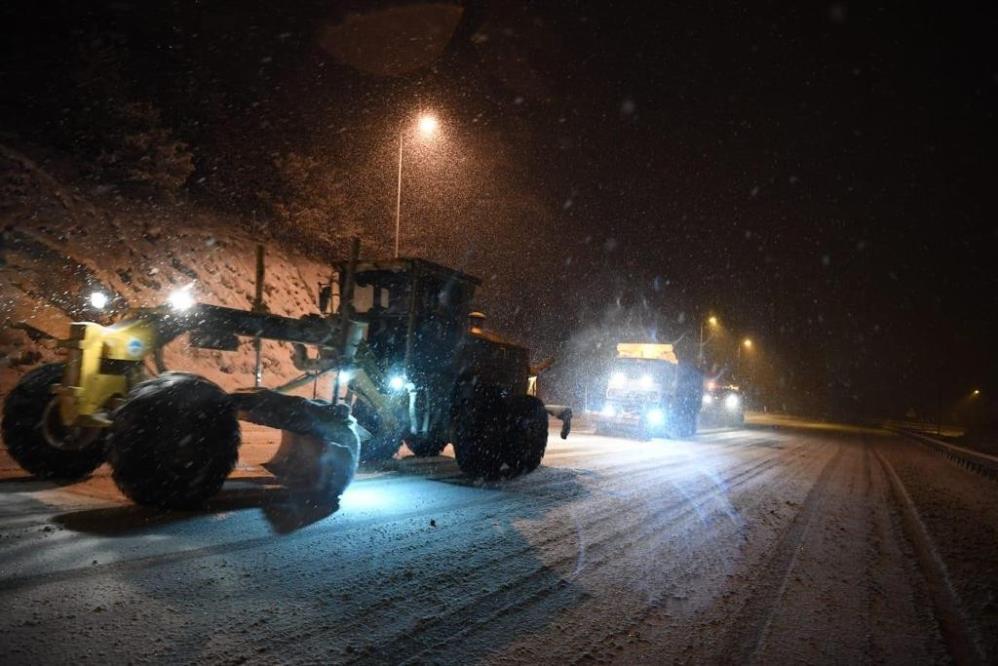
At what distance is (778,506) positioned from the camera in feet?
25.7

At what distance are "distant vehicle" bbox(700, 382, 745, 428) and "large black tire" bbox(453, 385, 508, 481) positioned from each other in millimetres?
29738

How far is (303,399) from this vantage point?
5836 millimetres

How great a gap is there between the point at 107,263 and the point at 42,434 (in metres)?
9.14

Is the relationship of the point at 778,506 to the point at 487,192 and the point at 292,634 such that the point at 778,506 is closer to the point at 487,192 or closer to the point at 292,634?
the point at 292,634

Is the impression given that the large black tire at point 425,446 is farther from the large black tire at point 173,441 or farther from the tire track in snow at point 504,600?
the large black tire at point 173,441

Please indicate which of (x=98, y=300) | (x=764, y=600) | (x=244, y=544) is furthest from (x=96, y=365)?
(x=98, y=300)

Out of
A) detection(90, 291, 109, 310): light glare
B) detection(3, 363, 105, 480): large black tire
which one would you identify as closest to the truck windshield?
detection(90, 291, 109, 310): light glare

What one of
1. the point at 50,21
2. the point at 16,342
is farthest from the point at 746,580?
the point at 50,21

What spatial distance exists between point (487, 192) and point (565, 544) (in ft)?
74.4

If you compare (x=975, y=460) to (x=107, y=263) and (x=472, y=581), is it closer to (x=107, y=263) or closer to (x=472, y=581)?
(x=472, y=581)

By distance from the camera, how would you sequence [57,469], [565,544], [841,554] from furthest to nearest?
1. [57,469]
2. [841,554]
3. [565,544]

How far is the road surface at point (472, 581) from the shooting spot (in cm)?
301

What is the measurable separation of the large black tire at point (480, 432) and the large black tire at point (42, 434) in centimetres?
424

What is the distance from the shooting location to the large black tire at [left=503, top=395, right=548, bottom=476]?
809cm
